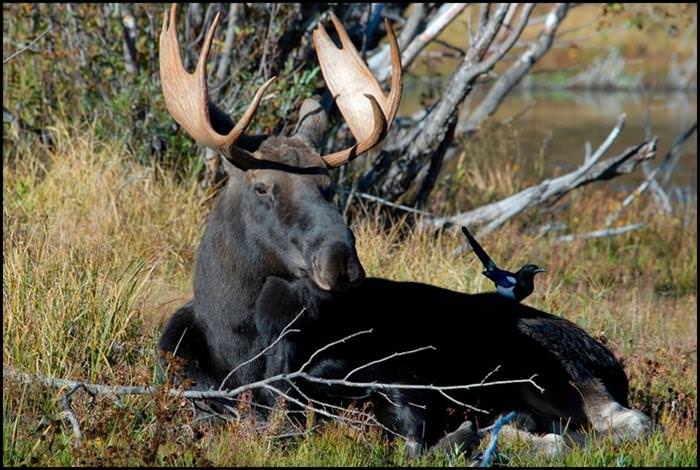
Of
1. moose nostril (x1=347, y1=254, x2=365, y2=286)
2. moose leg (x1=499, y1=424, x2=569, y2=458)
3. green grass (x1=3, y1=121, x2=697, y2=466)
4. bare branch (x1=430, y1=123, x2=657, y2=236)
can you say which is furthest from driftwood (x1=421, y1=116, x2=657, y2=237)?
moose nostril (x1=347, y1=254, x2=365, y2=286)

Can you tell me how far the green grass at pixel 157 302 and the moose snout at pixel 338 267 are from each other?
2.58 ft

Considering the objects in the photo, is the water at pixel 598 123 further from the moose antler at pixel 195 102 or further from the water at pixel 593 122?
the moose antler at pixel 195 102

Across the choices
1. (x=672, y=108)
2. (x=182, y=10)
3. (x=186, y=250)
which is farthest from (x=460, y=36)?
(x=186, y=250)

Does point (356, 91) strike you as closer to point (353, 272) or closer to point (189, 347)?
point (353, 272)

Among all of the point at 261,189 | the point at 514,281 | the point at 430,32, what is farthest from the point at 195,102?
the point at 430,32

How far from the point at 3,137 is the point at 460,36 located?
27.2m

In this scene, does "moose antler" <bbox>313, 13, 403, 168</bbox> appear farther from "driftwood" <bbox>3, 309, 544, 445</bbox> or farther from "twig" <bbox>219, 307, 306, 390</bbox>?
"driftwood" <bbox>3, 309, 544, 445</bbox>

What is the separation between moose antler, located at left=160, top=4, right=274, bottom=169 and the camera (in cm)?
614

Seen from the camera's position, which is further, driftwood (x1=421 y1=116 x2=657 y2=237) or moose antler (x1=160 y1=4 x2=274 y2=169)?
driftwood (x1=421 y1=116 x2=657 y2=237)

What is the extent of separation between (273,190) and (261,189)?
7 centimetres

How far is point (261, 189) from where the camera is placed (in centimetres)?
633

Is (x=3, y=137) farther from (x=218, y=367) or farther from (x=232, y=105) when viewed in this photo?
(x=218, y=367)

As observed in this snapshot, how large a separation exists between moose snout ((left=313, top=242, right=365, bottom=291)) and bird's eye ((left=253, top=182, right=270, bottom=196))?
22.8 inches

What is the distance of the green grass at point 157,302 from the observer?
580 cm
